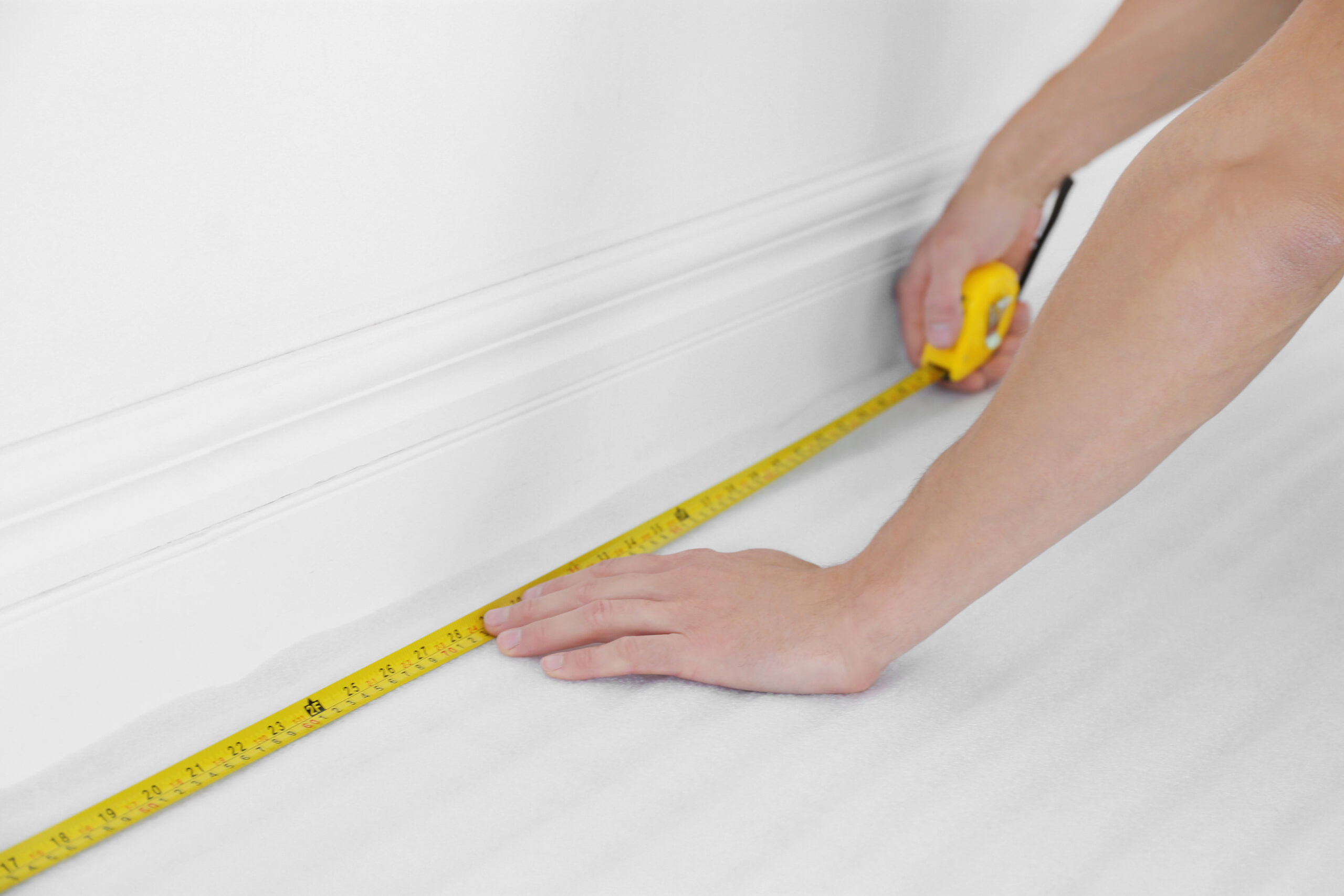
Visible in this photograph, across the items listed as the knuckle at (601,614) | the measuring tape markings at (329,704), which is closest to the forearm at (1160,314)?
the knuckle at (601,614)

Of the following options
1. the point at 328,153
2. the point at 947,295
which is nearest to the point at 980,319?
the point at 947,295

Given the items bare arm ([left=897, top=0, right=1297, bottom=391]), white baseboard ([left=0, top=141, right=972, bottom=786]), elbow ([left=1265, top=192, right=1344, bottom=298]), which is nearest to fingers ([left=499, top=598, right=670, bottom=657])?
white baseboard ([left=0, top=141, right=972, bottom=786])

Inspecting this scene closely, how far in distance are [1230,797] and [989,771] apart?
0.61 ft

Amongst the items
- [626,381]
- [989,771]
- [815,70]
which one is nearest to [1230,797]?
[989,771]

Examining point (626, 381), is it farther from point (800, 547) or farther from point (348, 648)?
point (348, 648)

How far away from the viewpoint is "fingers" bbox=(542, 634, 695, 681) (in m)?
0.97

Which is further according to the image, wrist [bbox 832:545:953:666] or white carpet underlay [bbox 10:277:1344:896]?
wrist [bbox 832:545:953:666]

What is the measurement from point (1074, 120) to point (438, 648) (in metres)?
0.99

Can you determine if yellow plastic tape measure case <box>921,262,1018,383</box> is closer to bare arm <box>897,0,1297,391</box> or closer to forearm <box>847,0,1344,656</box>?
bare arm <box>897,0,1297,391</box>

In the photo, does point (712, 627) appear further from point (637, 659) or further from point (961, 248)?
point (961, 248)

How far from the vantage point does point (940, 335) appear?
1445 millimetres

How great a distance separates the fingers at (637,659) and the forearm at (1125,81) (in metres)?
0.79

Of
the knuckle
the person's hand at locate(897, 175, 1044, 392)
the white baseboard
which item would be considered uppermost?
the person's hand at locate(897, 175, 1044, 392)

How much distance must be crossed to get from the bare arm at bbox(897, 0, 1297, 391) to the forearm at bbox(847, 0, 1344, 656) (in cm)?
59
